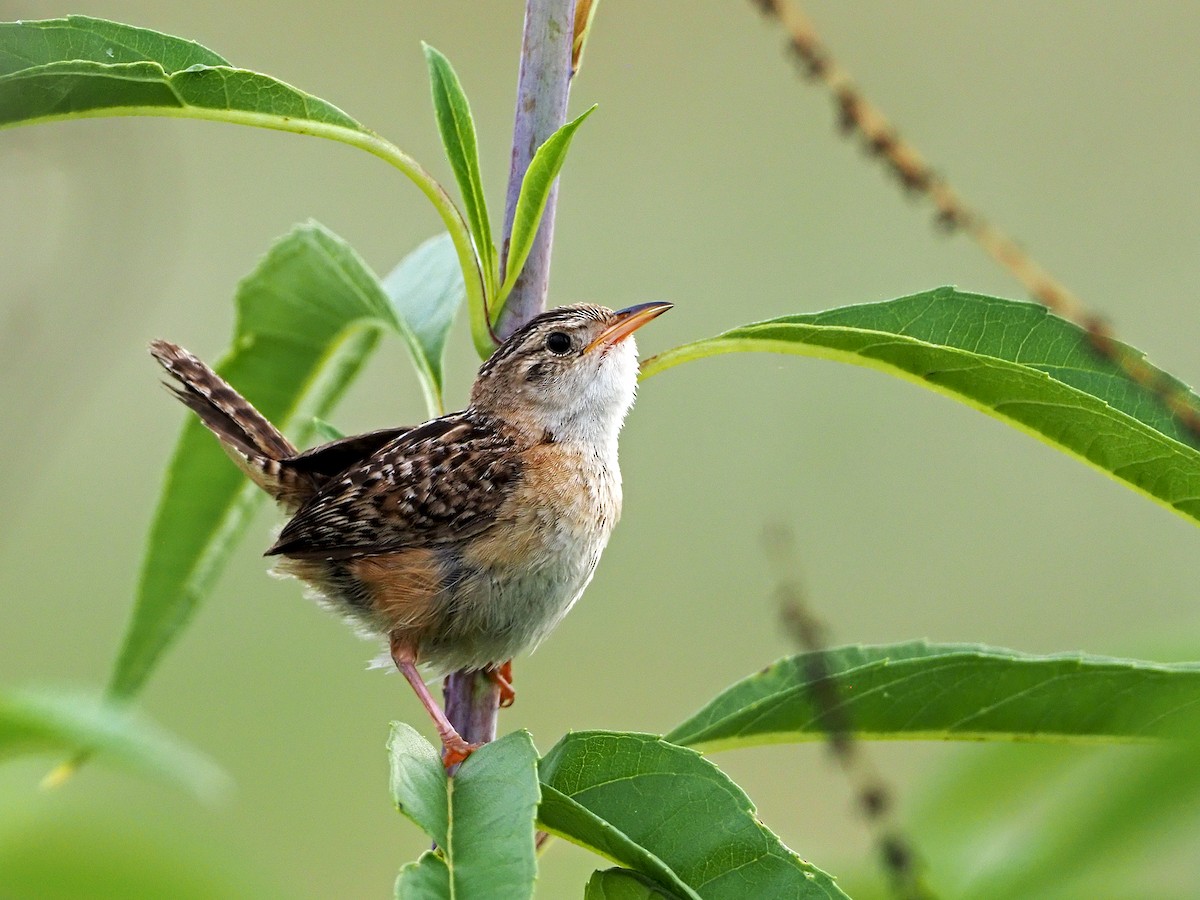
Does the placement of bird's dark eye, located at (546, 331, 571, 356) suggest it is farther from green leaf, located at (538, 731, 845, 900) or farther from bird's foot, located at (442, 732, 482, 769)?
green leaf, located at (538, 731, 845, 900)

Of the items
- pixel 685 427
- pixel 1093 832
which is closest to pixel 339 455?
pixel 1093 832

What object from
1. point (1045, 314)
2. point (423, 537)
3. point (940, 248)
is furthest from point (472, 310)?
point (940, 248)

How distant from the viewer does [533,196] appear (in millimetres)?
1947

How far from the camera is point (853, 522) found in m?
9.10

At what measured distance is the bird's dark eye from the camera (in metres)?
3.71

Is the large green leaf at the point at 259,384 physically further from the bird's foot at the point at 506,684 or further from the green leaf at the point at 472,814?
the green leaf at the point at 472,814

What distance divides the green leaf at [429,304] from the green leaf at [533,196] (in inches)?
10.4

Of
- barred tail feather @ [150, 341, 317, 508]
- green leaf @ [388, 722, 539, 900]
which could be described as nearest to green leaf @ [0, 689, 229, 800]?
green leaf @ [388, 722, 539, 900]

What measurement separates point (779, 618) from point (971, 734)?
106cm

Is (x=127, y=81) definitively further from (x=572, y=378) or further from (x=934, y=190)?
(x=572, y=378)

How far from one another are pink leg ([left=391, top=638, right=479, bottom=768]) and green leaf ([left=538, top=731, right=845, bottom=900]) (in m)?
0.22

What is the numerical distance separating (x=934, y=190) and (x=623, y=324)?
2728 millimetres

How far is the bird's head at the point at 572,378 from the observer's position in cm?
353

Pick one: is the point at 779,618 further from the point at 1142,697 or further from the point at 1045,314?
the point at 1045,314
